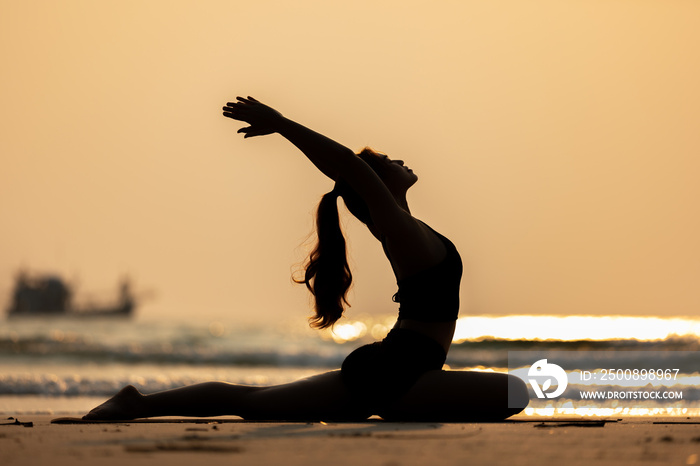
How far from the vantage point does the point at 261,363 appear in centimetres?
1825

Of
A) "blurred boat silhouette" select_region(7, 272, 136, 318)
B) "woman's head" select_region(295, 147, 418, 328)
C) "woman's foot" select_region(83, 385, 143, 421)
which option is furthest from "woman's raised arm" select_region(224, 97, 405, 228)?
"blurred boat silhouette" select_region(7, 272, 136, 318)

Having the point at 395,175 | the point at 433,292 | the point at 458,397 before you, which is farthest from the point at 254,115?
the point at 458,397

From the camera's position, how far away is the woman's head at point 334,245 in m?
4.17

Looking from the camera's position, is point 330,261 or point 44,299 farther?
point 44,299

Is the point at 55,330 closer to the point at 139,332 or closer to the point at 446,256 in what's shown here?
the point at 139,332

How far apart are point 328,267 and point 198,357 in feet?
47.3

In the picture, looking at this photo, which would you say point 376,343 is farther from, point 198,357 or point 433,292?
point 198,357

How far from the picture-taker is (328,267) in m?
4.21

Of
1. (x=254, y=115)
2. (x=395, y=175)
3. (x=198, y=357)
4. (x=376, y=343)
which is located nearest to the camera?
(x=254, y=115)

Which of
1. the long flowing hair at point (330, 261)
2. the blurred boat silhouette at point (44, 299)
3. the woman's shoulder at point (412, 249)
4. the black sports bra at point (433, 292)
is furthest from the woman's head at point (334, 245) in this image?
the blurred boat silhouette at point (44, 299)

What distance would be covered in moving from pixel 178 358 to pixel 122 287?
50.2m

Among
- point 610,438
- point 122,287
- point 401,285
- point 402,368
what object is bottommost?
point 610,438

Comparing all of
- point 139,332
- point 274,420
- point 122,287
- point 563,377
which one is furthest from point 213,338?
point 122,287

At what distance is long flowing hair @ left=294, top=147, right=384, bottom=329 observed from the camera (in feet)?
13.7
